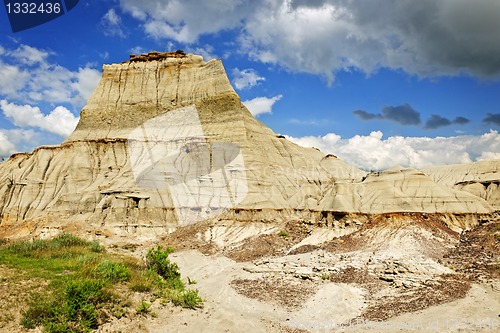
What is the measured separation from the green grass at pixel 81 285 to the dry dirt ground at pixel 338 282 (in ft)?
1.90

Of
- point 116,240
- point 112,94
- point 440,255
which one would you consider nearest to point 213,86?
point 112,94

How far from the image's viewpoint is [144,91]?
6144cm

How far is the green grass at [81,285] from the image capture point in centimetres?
1271

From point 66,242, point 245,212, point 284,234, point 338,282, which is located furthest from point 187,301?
point 245,212

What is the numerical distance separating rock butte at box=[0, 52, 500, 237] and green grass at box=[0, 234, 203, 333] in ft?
62.4

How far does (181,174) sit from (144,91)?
68.8 ft

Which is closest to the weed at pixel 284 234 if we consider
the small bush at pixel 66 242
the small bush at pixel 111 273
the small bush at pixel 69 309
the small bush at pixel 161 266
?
the small bush at pixel 161 266

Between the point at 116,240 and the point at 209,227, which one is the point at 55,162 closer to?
the point at 116,240

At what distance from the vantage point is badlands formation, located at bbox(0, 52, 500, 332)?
1731 centimetres

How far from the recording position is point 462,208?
37375mm

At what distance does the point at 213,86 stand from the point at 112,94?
714 inches

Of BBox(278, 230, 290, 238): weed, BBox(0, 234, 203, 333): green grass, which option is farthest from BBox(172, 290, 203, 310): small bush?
BBox(278, 230, 290, 238): weed

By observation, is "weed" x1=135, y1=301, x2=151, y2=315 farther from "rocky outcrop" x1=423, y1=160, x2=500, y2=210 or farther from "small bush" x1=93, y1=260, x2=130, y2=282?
"rocky outcrop" x1=423, y1=160, x2=500, y2=210

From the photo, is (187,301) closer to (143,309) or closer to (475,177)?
(143,309)
